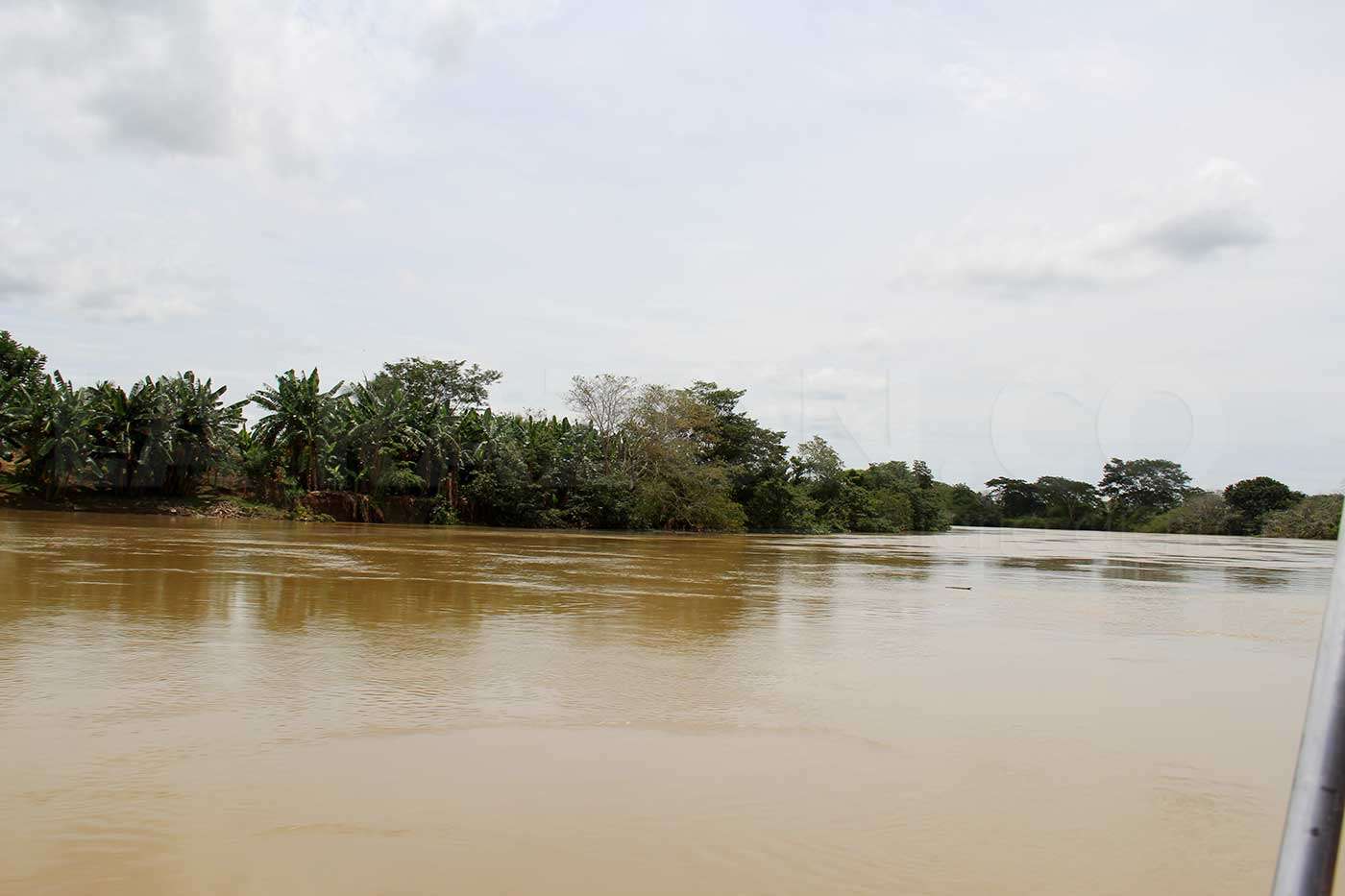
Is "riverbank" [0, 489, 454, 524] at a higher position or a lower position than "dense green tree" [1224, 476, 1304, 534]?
lower

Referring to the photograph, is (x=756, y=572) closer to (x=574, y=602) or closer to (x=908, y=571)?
(x=908, y=571)

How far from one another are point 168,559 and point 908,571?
11.5 m

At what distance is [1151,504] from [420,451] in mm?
58395

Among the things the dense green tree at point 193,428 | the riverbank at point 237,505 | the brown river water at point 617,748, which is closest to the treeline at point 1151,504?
the riverbank at point 237,505

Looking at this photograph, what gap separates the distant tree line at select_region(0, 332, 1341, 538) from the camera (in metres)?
32.2

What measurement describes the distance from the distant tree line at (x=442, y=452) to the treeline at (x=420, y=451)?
0.06 metres

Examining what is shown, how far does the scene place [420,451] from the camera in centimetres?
Result: 3775

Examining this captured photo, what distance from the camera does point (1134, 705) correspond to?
5129mm

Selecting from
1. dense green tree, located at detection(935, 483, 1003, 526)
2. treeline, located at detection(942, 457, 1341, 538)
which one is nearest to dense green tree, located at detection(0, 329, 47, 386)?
treeline, located at detection(942, 457, 1341, 538)

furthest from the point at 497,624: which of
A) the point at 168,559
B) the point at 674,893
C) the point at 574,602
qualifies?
the point at 168,559

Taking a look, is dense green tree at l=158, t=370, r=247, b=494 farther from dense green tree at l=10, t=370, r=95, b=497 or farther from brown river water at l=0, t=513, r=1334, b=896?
brown river water at l=0, t=513, r=1334, b=896

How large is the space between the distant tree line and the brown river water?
88.3 feet

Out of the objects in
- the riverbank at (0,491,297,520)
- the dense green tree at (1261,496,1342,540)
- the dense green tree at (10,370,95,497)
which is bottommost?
the riverbank at (0,491,297,520)

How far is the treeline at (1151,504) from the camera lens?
61.7 m
